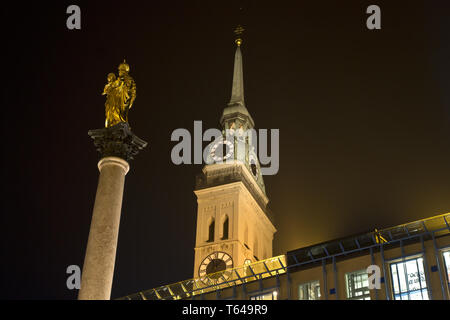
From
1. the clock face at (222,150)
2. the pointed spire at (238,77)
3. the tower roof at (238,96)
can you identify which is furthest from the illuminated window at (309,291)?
the pointed spire at (238,77)

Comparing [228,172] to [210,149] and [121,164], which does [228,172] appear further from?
[121,164]

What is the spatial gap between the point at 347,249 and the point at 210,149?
49.1m

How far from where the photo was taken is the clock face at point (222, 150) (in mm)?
82625

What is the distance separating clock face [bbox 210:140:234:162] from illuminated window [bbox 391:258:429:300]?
1901 inches

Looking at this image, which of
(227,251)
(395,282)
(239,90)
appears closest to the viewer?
(395,282)

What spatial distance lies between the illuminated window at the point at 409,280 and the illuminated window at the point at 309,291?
4.63 m

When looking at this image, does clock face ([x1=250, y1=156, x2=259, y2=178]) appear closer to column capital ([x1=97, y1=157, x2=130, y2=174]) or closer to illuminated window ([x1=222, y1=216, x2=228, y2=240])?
Answer: illuminated window ([x1=222, y1=216, x2=228, y2=240])

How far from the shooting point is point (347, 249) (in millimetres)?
37469

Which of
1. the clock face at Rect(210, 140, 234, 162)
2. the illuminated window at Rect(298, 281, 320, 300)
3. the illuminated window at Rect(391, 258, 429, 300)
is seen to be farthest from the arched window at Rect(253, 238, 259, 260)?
the illuminated window at Rect(391, 258, 429, 300)

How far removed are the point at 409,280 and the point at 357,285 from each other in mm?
2872

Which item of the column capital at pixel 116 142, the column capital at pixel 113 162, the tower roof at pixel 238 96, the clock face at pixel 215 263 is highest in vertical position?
the tower roof at pixel 238 96

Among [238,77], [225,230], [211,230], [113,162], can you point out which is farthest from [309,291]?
[238,77]

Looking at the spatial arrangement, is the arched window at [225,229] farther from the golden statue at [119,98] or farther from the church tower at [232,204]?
the golden statue at [119,98]
